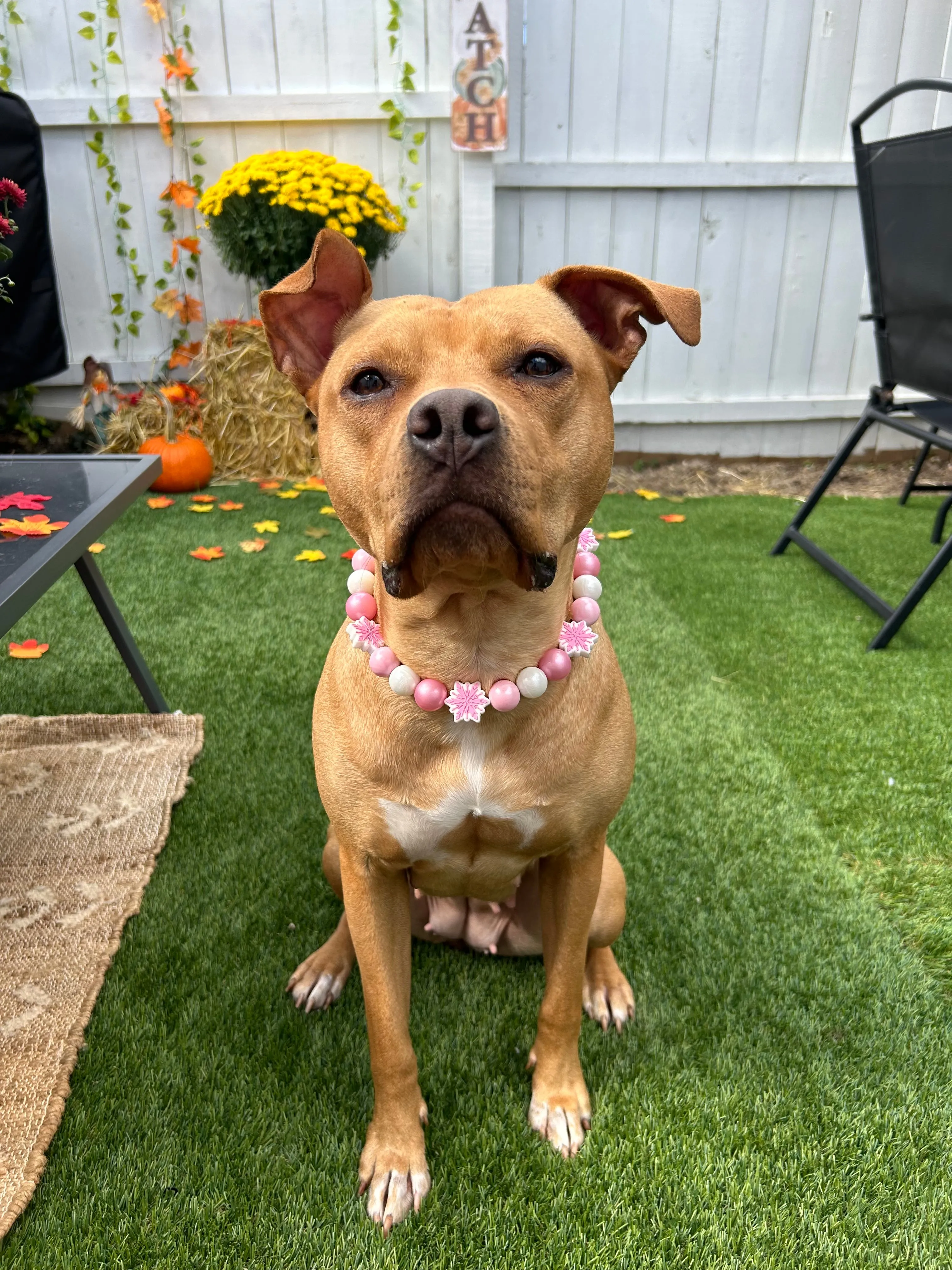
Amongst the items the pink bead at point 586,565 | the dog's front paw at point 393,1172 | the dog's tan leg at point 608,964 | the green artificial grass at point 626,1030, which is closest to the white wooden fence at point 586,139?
the green artificial grass at point 626,1030

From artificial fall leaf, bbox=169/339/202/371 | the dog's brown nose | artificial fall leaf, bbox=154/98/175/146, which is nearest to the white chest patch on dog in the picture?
the dog's brown nose

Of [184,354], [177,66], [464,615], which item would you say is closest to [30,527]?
[464,615]

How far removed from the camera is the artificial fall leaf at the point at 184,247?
→ 514cm

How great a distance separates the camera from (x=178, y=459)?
16.0ft

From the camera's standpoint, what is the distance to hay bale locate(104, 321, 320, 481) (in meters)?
5.17

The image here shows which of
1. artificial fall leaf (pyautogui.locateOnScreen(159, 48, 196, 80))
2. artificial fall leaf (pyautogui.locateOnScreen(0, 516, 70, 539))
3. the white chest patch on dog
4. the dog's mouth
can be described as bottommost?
the white chest patch on dog

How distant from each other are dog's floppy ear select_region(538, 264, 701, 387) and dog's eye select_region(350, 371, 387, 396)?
1.02ft

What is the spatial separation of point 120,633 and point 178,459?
2.42 meters

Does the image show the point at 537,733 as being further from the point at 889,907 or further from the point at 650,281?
the point at 889,907

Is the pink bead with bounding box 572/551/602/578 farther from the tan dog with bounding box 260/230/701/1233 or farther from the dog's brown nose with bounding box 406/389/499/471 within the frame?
the dog's brown nose with bounding box 406/389/499/471

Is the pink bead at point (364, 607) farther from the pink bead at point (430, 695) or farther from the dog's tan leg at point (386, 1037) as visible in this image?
the dog's tan leg at point (386, 1037)

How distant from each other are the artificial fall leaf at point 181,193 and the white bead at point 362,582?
4.45 metres

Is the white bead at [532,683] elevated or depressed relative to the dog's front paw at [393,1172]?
elevated

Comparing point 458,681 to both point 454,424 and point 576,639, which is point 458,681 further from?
point 454,424
